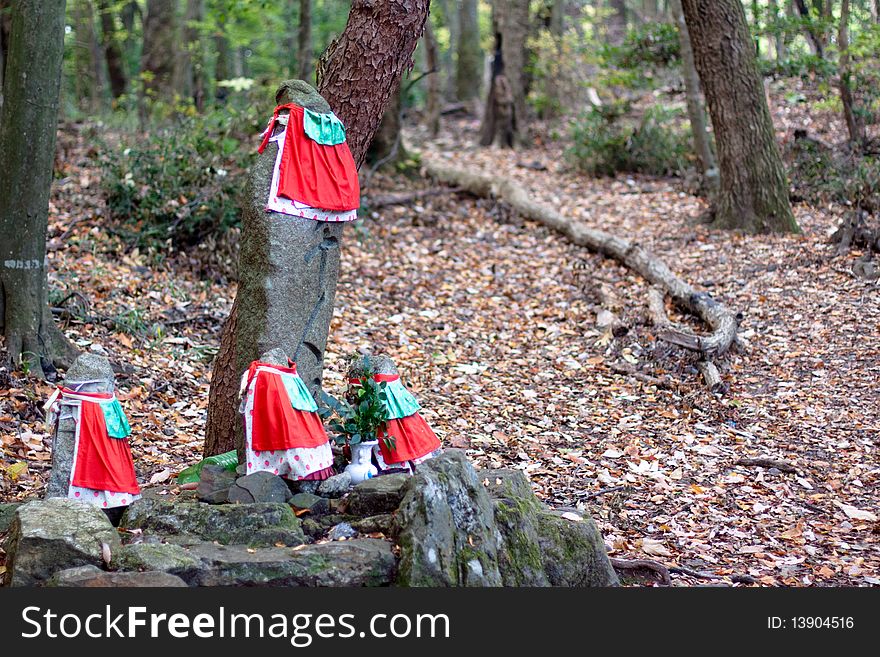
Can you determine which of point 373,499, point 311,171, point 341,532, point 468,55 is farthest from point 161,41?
point 341,532

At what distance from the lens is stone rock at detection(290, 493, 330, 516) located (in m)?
4.15

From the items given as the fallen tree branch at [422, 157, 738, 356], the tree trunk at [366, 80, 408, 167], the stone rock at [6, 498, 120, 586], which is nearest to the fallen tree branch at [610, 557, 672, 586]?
the stone rock at [6, 498, 120, 586]

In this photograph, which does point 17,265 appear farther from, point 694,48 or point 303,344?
point 694,48

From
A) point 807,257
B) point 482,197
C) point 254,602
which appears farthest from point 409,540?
point 482,197

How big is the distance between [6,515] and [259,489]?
4.23 feet

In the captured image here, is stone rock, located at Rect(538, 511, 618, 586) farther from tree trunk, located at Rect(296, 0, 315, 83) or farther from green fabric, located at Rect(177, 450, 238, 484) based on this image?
tree trunk, located at Rect(296, 0, 315, 83)

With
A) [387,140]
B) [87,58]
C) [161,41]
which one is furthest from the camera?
[87,58]

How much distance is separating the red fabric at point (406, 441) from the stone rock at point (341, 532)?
63 cm

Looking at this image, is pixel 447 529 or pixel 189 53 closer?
pixel 447 529

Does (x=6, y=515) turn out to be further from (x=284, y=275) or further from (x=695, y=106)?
(x=695, y=106)

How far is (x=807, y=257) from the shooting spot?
30.2 ft

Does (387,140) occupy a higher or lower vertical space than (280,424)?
higher

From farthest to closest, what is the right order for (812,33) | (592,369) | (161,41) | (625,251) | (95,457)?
(161,41), (812,33), (625,251), (592,369), (95,457)

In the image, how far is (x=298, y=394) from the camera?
4.27 m
